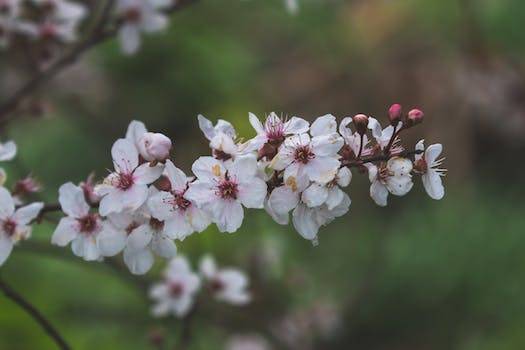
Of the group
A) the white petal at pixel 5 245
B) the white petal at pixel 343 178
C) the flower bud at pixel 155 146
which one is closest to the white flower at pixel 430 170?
the white petal at pixel 343 178

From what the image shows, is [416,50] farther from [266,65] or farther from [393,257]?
[393,257]

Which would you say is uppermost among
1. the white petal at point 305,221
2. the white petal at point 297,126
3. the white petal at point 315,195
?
the white petal at point 297,126

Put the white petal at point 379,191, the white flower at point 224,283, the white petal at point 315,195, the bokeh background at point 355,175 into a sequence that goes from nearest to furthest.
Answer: the white petal at point 315,195 → the white petal at point 379,191 → the white flower at point 224,283 → the bokeh background at point 355,175

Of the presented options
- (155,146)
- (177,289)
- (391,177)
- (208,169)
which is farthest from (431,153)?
(177,289)

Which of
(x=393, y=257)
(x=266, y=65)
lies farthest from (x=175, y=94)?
(x=393, y=257)

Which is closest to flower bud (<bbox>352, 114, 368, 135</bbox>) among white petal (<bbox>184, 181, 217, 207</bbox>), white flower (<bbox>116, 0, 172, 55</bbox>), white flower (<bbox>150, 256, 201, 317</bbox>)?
white petal (<bbox>184, 181, 217, 207</bbox>)

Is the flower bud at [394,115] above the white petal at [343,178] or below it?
above

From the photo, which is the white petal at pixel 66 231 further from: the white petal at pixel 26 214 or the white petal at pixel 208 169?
the white petal at pixel 208 169
